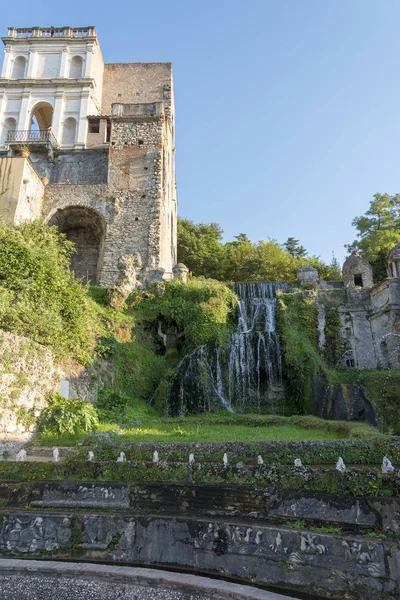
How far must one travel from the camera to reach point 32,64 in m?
30.3

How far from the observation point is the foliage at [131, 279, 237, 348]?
15953mm

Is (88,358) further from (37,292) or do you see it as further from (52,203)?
(52,203)

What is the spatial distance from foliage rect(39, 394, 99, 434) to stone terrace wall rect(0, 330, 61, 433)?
10.5 inches

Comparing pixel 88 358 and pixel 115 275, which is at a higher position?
pixel 115 275

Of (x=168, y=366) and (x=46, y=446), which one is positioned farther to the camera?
(x=168, y=366)

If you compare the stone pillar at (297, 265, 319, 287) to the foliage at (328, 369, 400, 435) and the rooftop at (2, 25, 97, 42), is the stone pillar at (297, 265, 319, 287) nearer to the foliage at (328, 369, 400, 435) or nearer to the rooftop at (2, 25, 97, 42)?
the foliage at (328, 369, 400, 435)

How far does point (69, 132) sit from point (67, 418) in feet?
79.3

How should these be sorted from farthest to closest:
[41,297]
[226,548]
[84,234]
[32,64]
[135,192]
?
[32,64] < [84,234] < [135,192] < [41,297] < [226,548]

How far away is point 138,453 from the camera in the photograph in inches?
246

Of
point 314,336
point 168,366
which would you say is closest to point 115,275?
point 168,366

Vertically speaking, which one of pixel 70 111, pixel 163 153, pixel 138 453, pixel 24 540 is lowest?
pixel 24 540

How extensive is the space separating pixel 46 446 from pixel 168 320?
865 cm

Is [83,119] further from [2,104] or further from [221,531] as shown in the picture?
[221,531]

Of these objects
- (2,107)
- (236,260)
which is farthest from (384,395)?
(2,107)
